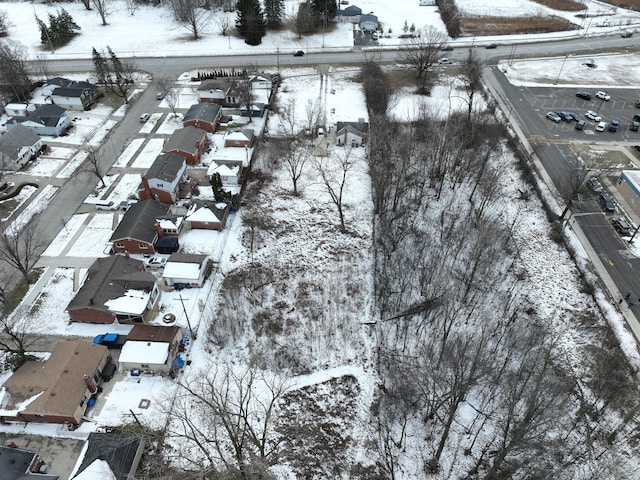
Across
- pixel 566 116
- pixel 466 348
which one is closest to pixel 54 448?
pixel 466 348

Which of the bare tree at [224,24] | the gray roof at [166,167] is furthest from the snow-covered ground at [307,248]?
the bare tree at [224,24]

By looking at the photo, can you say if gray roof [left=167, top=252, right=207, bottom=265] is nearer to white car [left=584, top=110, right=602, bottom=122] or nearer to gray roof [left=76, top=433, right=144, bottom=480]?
gray roof [left=76, top=433, right=144, bottom=480]

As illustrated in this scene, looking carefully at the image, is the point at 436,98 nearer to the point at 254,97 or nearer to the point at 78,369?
the point at 254,97

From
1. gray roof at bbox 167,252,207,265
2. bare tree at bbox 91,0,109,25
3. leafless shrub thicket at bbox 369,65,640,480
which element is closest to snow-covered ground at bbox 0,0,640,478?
leafless shrub thicket at bbox 369,65,640,480

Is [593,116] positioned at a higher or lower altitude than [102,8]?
lower

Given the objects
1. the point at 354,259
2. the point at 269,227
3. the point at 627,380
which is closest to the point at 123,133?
the point at 269,227

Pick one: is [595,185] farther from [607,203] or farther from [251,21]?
[251,21]
